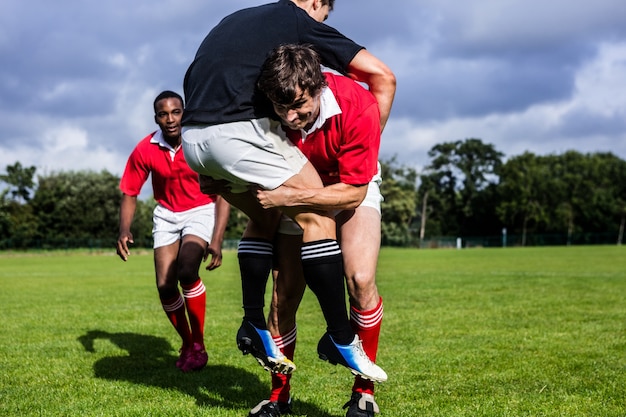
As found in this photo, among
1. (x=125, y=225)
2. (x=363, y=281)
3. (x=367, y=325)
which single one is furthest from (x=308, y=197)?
(x=125, y=225)

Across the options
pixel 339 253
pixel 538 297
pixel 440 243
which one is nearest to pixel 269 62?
pixel 339 253

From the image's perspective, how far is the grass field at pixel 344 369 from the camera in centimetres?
490

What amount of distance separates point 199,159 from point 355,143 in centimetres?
101

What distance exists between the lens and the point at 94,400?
5145mm

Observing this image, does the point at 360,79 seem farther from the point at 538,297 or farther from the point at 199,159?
the point at 538,297

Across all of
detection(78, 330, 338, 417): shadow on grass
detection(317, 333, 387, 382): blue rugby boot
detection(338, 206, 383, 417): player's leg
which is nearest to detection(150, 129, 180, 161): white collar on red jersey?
detection(78, 330, 338, 417): shadow on grass

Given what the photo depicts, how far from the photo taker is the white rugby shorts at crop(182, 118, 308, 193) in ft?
12.7

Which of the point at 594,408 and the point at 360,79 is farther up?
the point at 360,79

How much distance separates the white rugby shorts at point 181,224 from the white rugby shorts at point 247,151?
3040 mm

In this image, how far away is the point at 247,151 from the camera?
3.89m

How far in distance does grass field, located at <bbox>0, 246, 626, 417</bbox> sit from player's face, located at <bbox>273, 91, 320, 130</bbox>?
86.0 inches

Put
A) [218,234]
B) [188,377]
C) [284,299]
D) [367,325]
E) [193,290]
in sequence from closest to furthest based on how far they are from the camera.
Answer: [367,325] < [284,299] < [188,377] < [218,234] < [193,290]

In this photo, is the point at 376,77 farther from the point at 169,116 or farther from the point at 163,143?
the point at 163,143

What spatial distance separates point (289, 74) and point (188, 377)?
3694 mm
